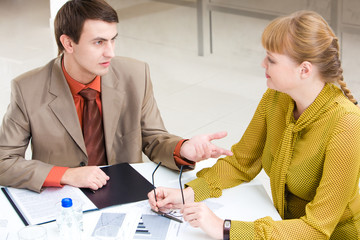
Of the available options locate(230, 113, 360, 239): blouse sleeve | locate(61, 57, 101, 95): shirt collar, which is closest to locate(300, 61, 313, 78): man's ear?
locate(230, 113, 360, 239): blouse sleeve

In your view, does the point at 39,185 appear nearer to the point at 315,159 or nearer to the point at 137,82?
the point at 137,82

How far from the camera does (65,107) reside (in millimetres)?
2627

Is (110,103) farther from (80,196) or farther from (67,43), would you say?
(80,196)

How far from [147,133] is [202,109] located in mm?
2286

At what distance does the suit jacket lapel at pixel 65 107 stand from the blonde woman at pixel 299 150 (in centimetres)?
61

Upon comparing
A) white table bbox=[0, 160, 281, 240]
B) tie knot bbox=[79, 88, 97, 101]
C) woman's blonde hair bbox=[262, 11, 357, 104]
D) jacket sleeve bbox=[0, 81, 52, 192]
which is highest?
woman's blonde hair bbox=[262, 11, 357, 104]

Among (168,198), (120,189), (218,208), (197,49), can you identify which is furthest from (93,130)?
(197,49)

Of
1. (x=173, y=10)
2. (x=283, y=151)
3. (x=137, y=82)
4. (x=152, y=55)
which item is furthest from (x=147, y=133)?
(x=173, y=10)

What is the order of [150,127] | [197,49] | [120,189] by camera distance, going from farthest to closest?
[197,49] → [150,127] → [120,189]

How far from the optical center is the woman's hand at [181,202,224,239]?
1.97 meters

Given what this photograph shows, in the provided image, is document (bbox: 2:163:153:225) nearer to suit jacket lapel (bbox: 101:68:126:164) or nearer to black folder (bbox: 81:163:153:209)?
black folder (bbox: 81:163:153:209)

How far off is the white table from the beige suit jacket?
0.13m

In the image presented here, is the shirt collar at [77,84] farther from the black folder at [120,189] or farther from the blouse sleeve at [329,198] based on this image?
the blouse sleeve at [329,198]

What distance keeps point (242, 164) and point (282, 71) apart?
0.46 m
